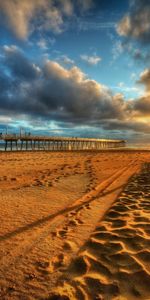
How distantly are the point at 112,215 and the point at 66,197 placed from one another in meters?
2.08

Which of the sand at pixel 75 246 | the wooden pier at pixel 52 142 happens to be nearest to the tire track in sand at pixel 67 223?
the sand at pixel 75 246

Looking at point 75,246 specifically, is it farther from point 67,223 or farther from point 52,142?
point 52,142

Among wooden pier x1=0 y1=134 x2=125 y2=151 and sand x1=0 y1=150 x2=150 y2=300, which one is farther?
wooden pier x1=0 y1=134 x2=125 y2=151

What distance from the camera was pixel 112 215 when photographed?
5.45 m

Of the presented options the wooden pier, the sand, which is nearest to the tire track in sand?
the sand

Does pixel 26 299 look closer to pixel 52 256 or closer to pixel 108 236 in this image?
pixel 52 256

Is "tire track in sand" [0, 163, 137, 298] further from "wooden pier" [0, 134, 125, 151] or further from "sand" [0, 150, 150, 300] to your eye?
"wooden pier" [0, 134, 125, 151]

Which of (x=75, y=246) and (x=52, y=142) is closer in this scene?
(x=75, y=246)

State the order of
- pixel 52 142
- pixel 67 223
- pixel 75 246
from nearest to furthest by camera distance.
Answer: pixel 75 246 → pixel 67 223 → pixel 52 142

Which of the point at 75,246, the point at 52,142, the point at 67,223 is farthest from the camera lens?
the point at 52,142

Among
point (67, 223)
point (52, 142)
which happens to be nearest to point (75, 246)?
point (67, 223)

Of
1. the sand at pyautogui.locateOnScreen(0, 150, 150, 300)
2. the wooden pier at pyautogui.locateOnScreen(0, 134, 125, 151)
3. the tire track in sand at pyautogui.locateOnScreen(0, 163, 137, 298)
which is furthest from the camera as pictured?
the wooden pier at pyautogui.locateOnScreen(0, 134, 125, 151)

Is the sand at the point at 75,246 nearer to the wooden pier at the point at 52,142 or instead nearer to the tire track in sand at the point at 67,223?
the tire track in sand at the point at 67,223

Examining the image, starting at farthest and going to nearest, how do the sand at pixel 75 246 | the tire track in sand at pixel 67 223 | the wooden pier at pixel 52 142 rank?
the wooden pier at pixel 52 142 → the tire track in sand at pixel 67 223 → the sand at pixel 75 246
